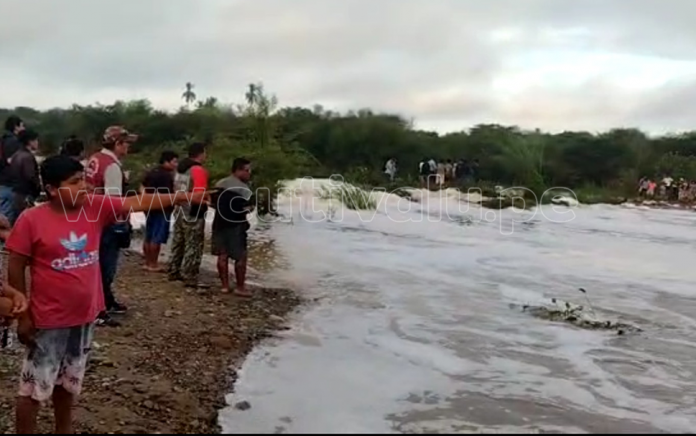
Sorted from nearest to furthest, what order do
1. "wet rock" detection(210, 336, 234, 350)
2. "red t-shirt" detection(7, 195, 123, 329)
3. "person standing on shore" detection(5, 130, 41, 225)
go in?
"red t-shirt" detection(7, 195, 123, 329)
"wet rock" detection(210, 336, 234, 350)
"person standing on shore" detection(5, 130, 41, 225)

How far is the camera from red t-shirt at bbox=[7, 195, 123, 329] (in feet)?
15.1

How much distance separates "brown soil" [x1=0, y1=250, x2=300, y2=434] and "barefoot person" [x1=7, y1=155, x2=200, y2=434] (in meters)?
0.57

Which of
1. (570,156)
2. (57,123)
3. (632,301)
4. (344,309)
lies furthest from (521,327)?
(570,156)

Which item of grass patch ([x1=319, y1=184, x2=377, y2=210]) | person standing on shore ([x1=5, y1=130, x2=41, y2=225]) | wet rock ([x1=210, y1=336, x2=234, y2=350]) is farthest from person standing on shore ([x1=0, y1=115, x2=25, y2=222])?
grass patch ([x1=319, y1=184, x2=377, y2=210])

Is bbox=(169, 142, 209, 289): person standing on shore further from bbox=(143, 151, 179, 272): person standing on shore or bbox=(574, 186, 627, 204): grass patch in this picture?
bbox=(574, 186, 627, 204): grass patch

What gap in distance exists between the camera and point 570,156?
4991cm

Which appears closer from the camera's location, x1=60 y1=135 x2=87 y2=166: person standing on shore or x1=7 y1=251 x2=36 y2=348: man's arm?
x1=7 y1=251 x2=36 y2=348: man's arm

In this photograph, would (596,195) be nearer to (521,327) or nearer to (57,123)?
(57,123)

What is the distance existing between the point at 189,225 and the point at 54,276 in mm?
6066

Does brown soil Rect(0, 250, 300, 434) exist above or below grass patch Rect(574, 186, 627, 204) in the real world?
below

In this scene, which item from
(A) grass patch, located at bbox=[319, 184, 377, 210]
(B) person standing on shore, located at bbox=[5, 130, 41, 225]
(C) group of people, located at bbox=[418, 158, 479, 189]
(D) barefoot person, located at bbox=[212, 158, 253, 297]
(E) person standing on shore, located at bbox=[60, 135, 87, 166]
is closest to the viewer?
(E) person standing on shore, located at bbox=[60, 135, 87, 166]

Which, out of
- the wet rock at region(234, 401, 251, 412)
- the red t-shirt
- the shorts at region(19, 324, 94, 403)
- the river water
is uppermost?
the red t-shirt

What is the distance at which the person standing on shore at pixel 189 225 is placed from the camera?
10.3 meters

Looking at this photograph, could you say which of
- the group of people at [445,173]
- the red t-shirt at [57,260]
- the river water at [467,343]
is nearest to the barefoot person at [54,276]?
the red t-shirt at [57,260]
